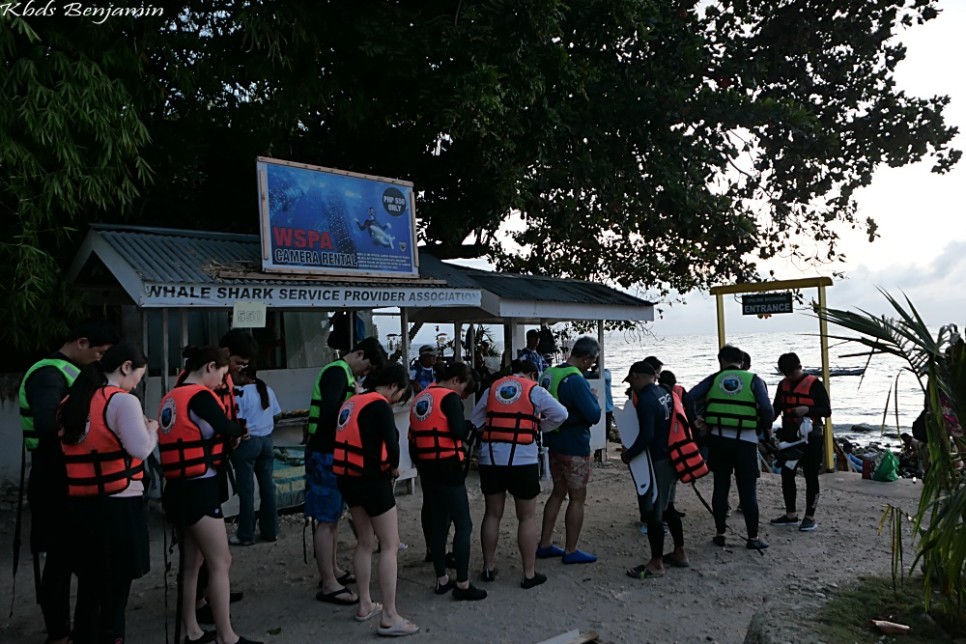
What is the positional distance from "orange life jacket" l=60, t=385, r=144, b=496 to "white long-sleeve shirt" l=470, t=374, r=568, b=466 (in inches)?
109

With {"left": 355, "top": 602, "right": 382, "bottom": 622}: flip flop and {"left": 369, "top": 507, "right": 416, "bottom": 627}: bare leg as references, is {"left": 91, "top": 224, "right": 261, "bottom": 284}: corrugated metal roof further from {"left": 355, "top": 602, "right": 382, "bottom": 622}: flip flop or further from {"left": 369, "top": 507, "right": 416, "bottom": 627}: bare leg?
{"left": 355, "top": 602, "right": 382, "bottom": 622}: flip flop

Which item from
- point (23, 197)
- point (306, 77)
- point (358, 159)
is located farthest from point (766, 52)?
point (23, 197)

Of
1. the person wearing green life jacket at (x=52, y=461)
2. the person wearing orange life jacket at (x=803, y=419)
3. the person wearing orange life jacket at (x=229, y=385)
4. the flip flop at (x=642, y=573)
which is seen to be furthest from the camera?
the person wearing orange life jacket at (x=803, y=419)

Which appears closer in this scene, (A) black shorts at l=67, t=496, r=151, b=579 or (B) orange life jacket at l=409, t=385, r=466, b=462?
(A) black shorts at l=67, t=496, r=151, b=579

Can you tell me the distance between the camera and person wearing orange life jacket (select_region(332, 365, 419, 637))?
486cm

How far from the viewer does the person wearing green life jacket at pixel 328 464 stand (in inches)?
219

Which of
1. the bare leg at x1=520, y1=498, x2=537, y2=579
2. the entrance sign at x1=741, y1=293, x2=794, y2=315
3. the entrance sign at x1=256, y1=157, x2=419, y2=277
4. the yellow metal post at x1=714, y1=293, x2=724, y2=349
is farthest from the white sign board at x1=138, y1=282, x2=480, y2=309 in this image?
the yellow metal post at x1=714, y1=293, x2=724, y2=349

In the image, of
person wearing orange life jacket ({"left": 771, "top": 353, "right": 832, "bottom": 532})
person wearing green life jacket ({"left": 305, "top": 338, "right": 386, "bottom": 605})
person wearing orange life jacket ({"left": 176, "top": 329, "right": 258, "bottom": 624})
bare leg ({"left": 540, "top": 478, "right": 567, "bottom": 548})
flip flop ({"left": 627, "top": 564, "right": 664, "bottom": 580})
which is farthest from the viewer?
person wearing orange life jacket ({"left": 771, "top": 353, "right": 832, "bottom": 532})

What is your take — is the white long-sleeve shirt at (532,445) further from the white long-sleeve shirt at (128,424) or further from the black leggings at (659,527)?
the white long-sleeve shirt at (128,424)

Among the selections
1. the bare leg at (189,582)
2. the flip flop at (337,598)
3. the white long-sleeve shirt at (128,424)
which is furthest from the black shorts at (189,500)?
the flip flop at (337,598)

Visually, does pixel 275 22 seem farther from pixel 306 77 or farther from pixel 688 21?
pixel 688 21

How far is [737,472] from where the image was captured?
23.4ft

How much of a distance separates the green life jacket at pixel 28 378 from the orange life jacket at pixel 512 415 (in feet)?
9.74

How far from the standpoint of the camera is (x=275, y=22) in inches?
343
